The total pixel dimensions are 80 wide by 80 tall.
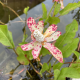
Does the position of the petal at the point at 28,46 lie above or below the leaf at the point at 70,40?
above

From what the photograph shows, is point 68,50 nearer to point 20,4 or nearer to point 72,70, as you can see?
point 72,70

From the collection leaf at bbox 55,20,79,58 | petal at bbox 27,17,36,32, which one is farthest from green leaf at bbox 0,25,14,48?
leaf at bbox 55,20,79,58

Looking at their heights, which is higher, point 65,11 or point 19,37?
point 65,11

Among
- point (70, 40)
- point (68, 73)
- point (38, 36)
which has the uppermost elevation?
point (38, 36)

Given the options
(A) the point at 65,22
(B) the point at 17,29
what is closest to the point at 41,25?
(B) the point at 17,29

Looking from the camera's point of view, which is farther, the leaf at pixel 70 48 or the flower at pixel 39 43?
the leaf at pixel 70 48

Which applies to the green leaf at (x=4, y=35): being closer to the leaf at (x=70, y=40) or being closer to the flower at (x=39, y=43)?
the flower at (x=39, y=43)

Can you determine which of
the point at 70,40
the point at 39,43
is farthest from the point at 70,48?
the point at 39,43

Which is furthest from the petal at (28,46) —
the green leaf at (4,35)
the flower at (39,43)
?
the green leaf at (4,35)

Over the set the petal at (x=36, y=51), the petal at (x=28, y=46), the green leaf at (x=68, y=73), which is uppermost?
the petal at (x=28, y=46)

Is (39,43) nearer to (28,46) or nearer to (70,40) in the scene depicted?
(28,46)

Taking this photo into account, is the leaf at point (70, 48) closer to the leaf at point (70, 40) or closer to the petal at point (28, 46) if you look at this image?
A: the leaf at point (70, 40)
